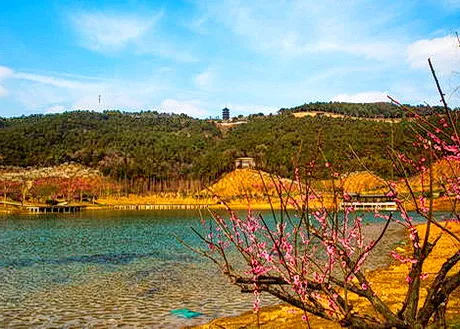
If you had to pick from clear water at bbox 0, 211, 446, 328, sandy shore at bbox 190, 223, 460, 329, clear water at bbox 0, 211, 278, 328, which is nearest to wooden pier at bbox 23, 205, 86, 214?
clear water at bbox 0, 211, 278, 328

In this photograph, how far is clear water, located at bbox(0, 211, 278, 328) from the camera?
15.8m

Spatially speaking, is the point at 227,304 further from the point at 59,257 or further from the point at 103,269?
the point at 59,257

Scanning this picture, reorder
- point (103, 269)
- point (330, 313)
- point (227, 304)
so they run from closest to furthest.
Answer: point (330, 313)
point (227, 304)
point (103, 269)

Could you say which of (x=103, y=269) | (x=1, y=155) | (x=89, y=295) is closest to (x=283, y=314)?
(x=89, y=295)

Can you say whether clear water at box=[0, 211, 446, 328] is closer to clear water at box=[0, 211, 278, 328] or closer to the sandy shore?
clear water at box=[0, 211, 278, 328]

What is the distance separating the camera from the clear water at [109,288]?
1584 cm

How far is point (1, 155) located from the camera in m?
165

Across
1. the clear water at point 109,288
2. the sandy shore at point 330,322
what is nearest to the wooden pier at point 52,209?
the clear water at point 109,288

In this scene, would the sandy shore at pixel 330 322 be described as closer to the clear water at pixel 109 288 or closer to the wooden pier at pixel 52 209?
the clear water at pixel 109 288

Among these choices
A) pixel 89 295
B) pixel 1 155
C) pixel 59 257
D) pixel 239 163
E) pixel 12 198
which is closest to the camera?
pixel 89 295

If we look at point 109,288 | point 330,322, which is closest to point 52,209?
point 109,288

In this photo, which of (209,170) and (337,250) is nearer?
(337,250)

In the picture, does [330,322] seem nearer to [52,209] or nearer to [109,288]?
[109,288]

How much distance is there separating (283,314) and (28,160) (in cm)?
17009
